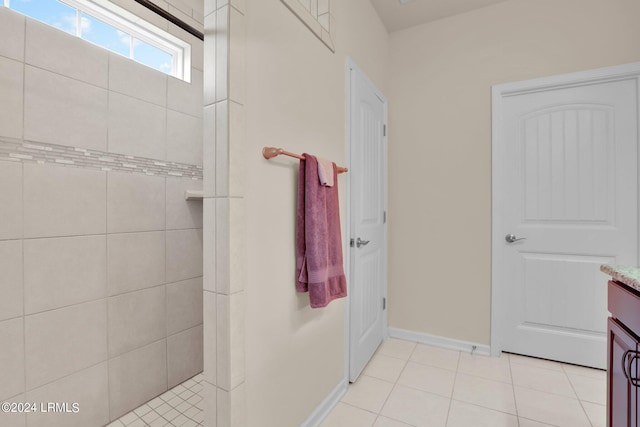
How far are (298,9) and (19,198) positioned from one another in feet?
4.86

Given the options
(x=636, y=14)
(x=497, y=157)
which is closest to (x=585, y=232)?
(x=497, y=157)

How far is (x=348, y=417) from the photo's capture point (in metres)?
1.64

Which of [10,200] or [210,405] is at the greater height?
[10,200]

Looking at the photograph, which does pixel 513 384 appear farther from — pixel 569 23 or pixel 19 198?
pixel 19 198

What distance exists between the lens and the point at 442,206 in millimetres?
2508

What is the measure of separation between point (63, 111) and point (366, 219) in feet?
5.84

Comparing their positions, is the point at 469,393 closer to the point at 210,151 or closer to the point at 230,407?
the point at 230,407

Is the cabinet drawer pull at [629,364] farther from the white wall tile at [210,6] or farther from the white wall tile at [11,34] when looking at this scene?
the white wall tile at [11,34]

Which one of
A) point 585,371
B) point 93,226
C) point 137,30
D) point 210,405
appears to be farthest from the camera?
point 585,371

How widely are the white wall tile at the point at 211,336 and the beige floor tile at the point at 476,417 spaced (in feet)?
4.20

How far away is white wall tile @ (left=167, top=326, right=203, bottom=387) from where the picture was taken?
Result: 6.29ft

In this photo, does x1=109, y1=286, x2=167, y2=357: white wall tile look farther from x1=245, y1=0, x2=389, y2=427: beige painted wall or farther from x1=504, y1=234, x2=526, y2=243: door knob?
x1=504, y1=234, x2=526, y2=243: door knob

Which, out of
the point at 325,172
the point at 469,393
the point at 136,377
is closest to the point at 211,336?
the point at 325,172

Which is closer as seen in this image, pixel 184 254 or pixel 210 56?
pixel 210 56
